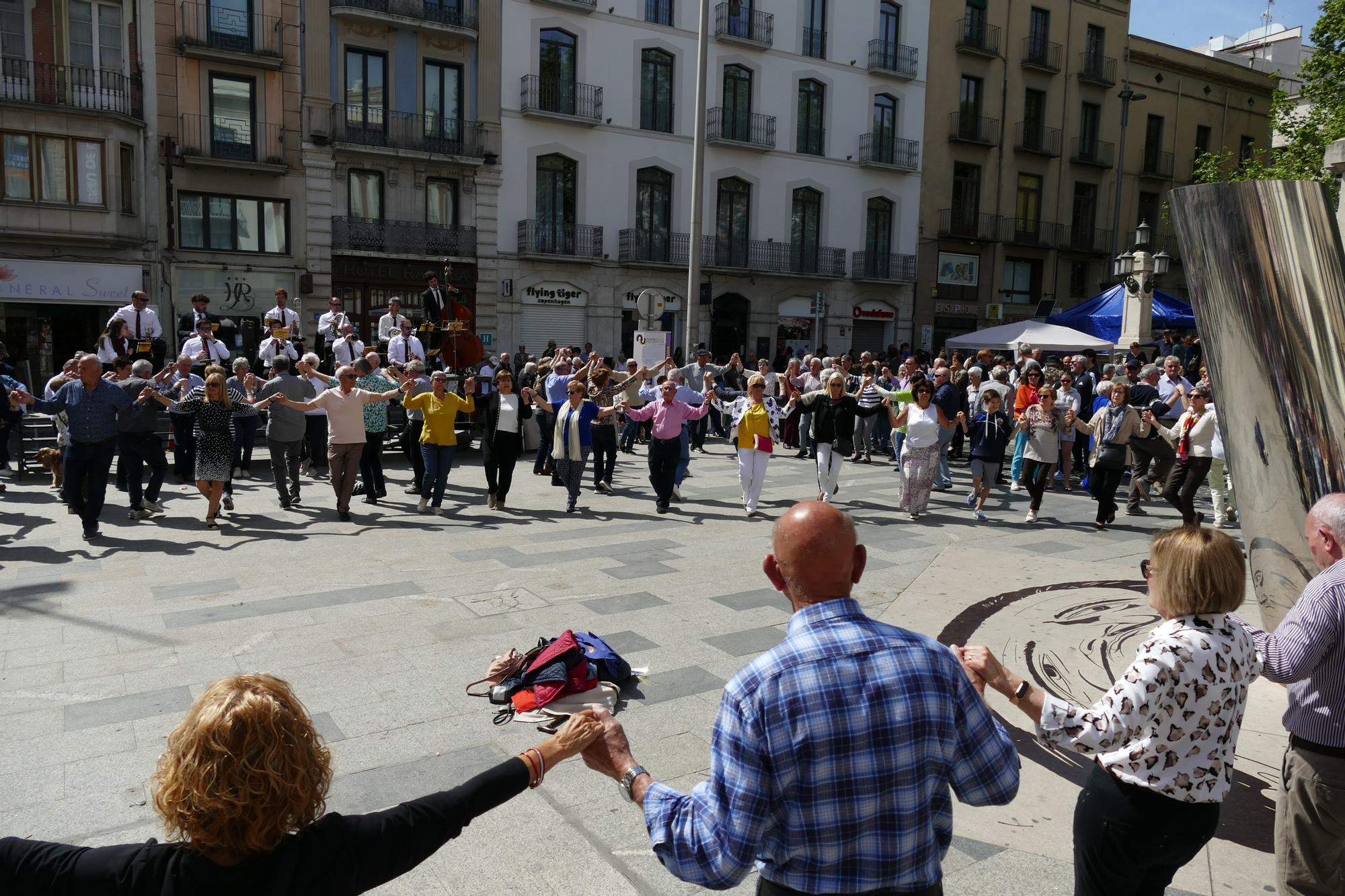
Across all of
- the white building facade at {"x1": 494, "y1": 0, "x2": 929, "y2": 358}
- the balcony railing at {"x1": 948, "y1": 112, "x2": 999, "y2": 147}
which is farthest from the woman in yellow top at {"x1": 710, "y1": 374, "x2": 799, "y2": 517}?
the balcony railing at {"x1": 948, "y1": 112, "x2": 999, "y2": 147}

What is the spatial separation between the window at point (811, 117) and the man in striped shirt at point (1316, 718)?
104ft

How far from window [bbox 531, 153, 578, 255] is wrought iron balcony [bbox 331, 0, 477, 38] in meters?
4.16

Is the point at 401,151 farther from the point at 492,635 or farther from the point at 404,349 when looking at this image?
the point at 492,635

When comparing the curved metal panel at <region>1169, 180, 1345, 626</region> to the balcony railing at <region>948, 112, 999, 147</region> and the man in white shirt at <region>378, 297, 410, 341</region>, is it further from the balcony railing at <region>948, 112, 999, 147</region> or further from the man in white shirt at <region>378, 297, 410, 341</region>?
the balcony railing at <region>948, 112, 999, 147</region>

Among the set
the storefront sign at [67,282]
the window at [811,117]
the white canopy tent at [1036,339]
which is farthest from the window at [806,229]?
the storefront sign at [67,282]

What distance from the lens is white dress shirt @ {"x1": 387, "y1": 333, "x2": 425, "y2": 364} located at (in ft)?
53.5

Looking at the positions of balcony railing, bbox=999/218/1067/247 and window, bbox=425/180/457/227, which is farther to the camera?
balcony railing, bbox=999/218/1067/247

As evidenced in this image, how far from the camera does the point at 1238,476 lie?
511 cm

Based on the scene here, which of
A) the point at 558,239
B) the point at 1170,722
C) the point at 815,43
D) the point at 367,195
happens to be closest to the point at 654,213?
the point at 558,239

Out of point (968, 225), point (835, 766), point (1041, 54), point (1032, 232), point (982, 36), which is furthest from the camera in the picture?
point (1032, 232)

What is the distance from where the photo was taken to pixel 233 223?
2459 cm

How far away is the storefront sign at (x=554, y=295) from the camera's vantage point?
2822 cm

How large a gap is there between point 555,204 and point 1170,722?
27.8m

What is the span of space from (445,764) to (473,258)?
23.9 meters
